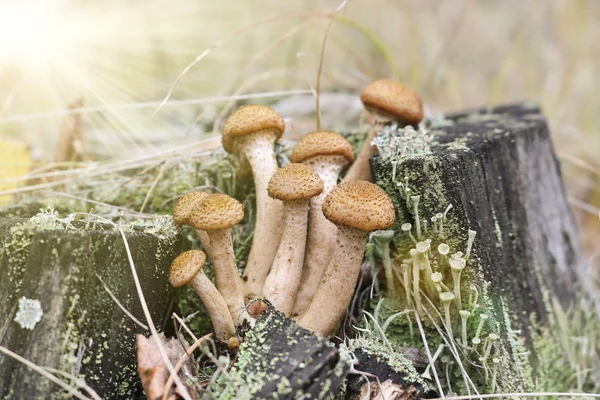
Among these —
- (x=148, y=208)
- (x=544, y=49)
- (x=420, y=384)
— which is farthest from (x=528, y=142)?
(x=544, y=49)

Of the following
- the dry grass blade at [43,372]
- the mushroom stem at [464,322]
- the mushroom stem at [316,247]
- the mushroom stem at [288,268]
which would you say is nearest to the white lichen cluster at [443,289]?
the mushroom stem at [464,322]

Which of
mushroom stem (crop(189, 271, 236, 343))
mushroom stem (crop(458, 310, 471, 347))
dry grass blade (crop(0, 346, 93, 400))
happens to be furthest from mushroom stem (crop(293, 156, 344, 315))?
dry grass blade (crop(0, 346, 93, 400))

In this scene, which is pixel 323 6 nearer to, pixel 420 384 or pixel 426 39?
pixel 426 39

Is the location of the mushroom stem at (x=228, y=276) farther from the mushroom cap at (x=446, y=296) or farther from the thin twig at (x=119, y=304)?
the mushroom cap at (x=446, y=296)

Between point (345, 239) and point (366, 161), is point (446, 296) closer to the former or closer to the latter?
point (345, 239)

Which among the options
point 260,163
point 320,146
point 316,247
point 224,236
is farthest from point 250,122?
point 316,247

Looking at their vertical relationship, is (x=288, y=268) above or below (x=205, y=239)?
below

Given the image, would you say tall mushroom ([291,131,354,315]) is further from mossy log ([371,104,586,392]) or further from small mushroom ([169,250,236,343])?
small mushroom ([169,250,236,343])
